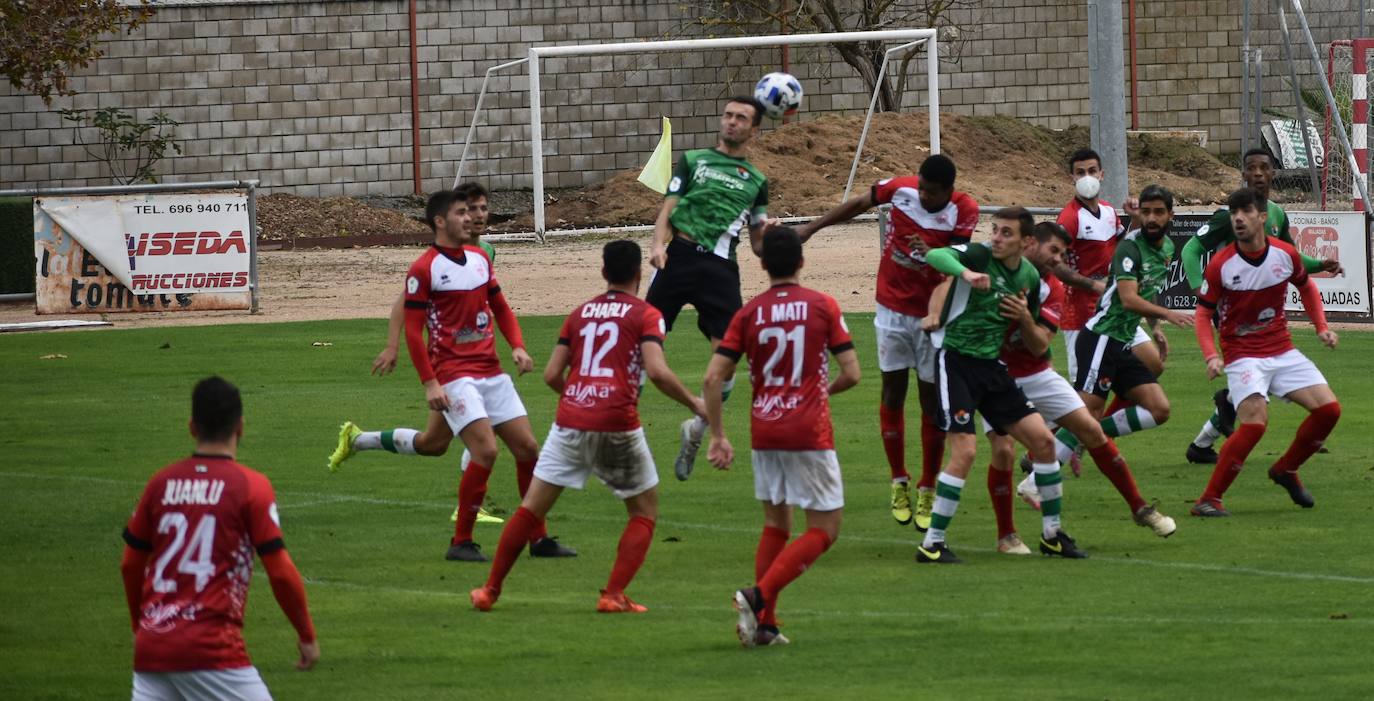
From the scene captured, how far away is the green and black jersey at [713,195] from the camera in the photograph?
1157cm

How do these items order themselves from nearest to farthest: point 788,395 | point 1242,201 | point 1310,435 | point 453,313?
1. point 788,395
2. point 453,313
3. point 1242,201
4. point 1310,435

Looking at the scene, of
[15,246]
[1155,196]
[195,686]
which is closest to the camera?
[195,686]

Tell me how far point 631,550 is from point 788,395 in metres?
1.18

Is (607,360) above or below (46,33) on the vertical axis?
below

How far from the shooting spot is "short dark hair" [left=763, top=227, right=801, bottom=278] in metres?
8.30

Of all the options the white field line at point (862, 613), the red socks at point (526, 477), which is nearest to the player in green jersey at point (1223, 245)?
the white field line at point (862, 613)

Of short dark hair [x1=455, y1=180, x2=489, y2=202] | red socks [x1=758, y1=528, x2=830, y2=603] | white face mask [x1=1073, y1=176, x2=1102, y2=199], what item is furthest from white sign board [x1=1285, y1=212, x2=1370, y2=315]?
red socks [x1=758, y1=528, x2=830, y2=603]

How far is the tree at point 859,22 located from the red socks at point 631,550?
29.1 metres

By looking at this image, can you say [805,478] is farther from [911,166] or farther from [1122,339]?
[911,166]

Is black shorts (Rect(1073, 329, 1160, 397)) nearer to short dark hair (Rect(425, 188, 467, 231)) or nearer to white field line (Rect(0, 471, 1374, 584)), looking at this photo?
white field line (Rect(0, 471, 1374, 584))

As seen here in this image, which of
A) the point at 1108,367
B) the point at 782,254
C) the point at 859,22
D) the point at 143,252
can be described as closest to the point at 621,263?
the point at 782,254

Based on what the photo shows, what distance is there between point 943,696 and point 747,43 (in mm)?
25023

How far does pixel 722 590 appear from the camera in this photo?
9.62 meters

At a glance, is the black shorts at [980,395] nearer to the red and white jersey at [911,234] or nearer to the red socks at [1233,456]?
the red and white jersey at [911,234]
